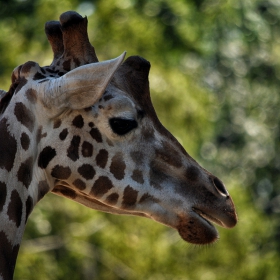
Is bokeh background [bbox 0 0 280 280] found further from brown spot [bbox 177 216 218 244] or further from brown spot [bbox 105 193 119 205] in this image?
brown spot [bbox 105 193 119 205]

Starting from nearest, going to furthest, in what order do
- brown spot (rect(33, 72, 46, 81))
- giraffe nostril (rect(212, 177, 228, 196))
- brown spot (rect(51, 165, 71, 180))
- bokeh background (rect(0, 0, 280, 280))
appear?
brown spot (rect(51, 165, 71, 180)) < brown spot (rect(33, 72, 46, 81)) < giraffe nostril (rect(212, 177, 228, 196)) < bokeh background (rect(0, 0, 280, 280))

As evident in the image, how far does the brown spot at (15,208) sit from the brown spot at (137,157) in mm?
784

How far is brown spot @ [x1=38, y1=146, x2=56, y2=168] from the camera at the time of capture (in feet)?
17.2

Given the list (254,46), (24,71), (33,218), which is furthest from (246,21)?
(24,71)

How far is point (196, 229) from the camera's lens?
17.8ft

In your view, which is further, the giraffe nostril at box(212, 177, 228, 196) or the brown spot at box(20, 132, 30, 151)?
the giraffe nostril at box(212, 177, 228, 196)

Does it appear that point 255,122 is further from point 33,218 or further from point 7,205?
point 7,205

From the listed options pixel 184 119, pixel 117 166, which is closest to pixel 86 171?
pixel 117 166

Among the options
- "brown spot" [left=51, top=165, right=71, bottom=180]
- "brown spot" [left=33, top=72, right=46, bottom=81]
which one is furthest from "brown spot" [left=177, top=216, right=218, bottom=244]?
"brown spot" [left=33, top=72, right=46, bottom=81]

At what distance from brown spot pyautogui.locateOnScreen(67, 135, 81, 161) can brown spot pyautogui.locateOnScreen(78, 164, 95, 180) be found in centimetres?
7

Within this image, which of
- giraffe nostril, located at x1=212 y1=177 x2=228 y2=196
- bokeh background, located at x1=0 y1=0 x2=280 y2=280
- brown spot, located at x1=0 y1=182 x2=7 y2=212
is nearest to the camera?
brown spot, located at x1=0 y1=182 x2=7 y2=212

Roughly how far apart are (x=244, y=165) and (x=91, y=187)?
2498cm

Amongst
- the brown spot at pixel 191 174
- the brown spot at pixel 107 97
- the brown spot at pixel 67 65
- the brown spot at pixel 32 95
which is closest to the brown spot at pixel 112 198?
the brown spot at pixel 191 174

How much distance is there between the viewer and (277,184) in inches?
1155
